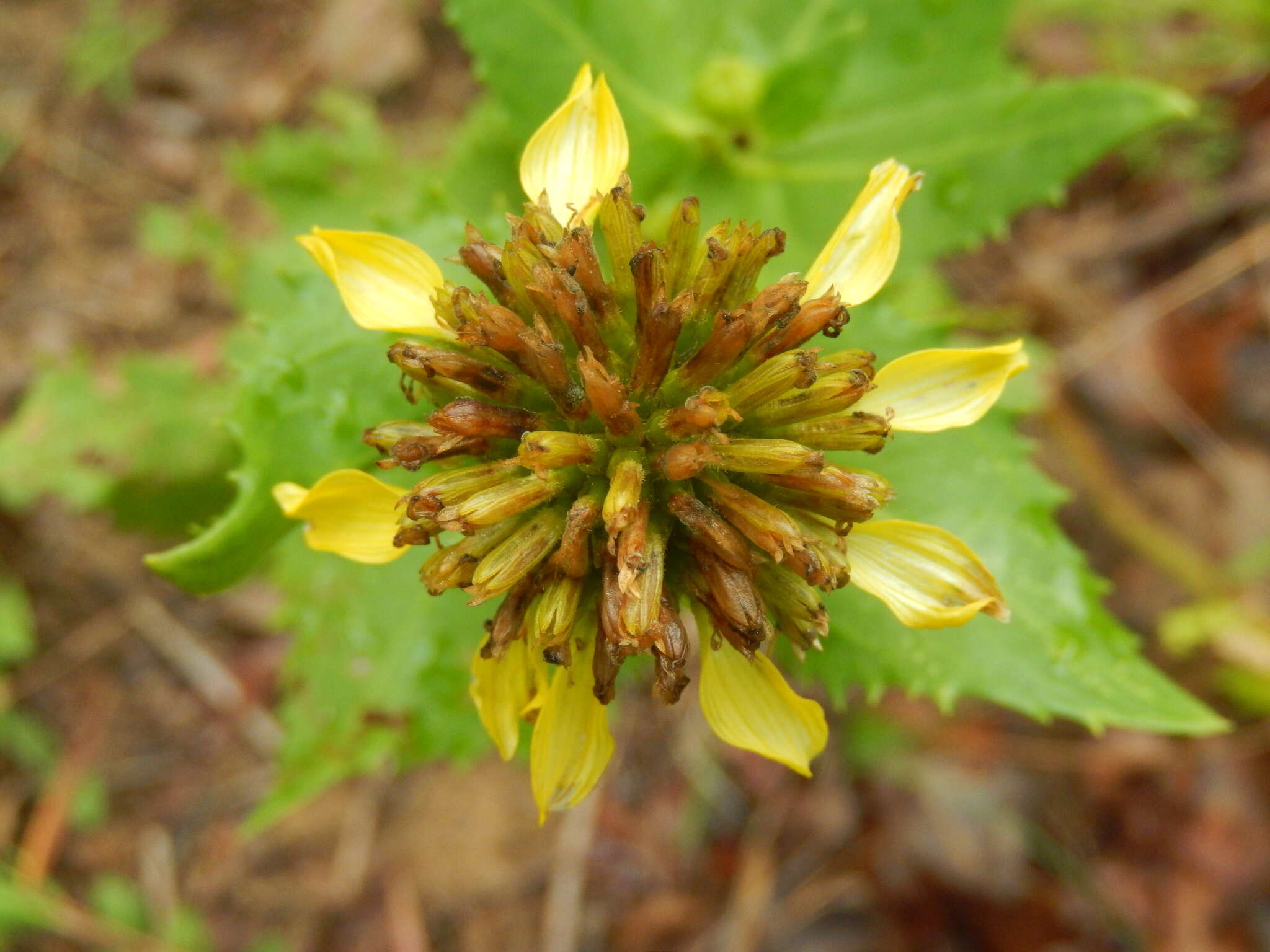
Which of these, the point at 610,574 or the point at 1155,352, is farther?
the point at 1155,352

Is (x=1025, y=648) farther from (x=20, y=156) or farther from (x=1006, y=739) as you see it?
(x=20, y=156)

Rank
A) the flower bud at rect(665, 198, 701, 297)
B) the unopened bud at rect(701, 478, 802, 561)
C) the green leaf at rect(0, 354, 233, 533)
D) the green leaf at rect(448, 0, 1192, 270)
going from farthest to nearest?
the green leaf at rect(0, 354, 233, 533) → the green leaf at rect(448, 0, 1192, 270) → the flower bud at rect(665, 198, 701, 297) → the unopened bud at rect(701, 478, 802, 561)

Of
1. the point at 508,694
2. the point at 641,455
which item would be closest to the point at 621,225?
the point at 641,455

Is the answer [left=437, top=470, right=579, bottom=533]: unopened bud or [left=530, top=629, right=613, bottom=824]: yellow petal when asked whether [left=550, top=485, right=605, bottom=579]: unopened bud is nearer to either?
[left=437, top=470, right=579, bottom=533]: unopened bud

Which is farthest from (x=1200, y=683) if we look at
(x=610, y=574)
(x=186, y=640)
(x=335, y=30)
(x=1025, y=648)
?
(x=335, y=30)

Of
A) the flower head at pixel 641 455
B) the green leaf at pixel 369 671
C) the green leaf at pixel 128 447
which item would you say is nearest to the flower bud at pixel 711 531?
the flower head at pixel 641 455

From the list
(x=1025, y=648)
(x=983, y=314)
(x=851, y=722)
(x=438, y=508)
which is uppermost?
(x=438, y=508)

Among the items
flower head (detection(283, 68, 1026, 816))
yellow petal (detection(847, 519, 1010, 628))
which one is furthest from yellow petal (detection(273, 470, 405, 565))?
yellow petal (detection(847, 519, 1010, 628))
